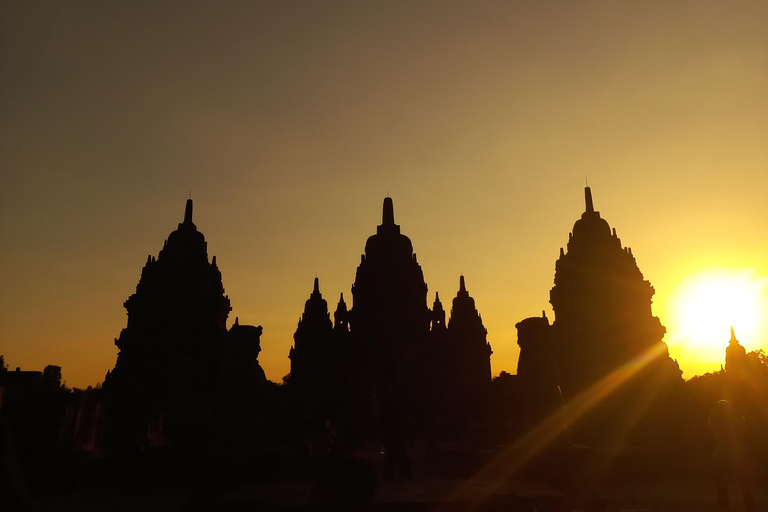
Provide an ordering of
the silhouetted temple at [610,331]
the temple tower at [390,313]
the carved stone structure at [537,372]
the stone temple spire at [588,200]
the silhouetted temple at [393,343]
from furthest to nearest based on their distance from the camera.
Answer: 1. the silhouetted temple at [393,343]
2. the temple tower at [390,313]
3. the stone temple spire at [588,200]
4. the silhouetted temple at [610,331]
5. the carved stone structure at [537,372]

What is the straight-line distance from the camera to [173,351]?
34.1 metres

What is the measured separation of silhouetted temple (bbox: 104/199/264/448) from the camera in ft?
107

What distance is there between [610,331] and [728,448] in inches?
891

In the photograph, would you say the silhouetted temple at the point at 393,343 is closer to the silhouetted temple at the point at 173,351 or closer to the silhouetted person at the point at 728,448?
the silhouetted temple at the point at 173,351

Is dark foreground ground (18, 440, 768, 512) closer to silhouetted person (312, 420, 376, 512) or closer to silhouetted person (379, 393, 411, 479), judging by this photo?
silhouetted person (379, 393, 411, 479)

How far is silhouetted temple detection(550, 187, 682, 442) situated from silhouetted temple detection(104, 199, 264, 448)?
18.3m

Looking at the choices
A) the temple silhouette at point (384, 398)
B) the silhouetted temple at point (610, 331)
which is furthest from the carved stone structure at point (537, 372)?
the silhouetted temple at point (610, 331)

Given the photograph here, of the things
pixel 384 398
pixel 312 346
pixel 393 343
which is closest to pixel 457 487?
pixel 384 398

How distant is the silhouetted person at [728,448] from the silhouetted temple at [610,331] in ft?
70.4

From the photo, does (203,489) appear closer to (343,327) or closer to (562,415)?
(562,415)

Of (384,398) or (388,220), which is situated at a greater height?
(388,220)

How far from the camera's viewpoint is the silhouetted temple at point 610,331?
3100cm

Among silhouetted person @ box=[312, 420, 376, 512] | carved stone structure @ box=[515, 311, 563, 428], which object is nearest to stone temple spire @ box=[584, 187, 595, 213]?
carved stone structure @ box=[515, 311, 563, 428]

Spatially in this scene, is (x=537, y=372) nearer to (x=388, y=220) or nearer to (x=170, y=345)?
(x=170, y=345)
